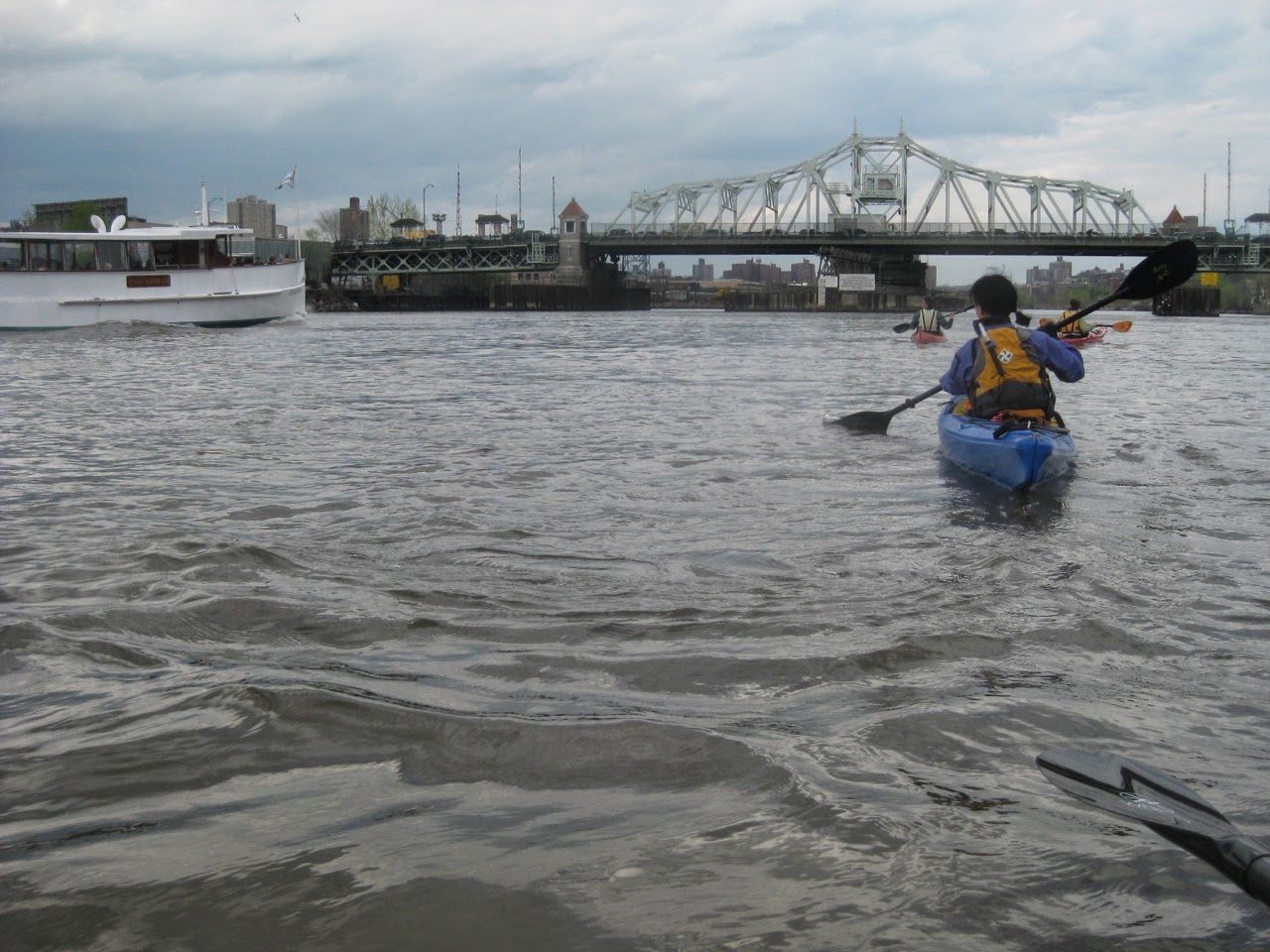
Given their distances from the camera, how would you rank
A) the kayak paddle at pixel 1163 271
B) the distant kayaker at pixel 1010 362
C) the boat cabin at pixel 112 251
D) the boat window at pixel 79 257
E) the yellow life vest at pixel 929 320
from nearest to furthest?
the distant kayaker at pixel 1010 362, the kayak paddle at pixel 1163 271, the boat cabin at pixel 112 251, the boat window at pixel 79 257, the yellow life vest at pixel 929 320

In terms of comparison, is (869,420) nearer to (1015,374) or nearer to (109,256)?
(1015,374)

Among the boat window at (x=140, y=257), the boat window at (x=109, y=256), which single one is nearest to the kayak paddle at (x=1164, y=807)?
the boat window at (x=109, y=256)

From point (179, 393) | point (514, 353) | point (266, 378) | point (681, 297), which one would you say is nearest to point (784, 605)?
point (179, 393)

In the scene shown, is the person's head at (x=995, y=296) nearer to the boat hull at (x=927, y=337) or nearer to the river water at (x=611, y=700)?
the river water at (x=611, y=700)

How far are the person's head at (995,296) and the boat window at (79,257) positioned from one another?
32732 mm

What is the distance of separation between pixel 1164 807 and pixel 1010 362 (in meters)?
6.60

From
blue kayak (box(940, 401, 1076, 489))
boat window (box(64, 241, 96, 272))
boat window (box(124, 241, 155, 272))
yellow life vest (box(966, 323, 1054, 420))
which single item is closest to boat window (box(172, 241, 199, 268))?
boat window (box(124, 241, 155, 272))

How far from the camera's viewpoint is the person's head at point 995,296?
905 cm

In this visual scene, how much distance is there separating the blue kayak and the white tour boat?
31.2 meters

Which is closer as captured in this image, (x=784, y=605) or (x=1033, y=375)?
(x=784, y=605)

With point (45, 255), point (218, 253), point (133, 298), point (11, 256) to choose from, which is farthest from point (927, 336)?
point (11, 256)

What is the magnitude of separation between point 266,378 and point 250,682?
16.0 meters

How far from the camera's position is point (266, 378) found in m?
19.0

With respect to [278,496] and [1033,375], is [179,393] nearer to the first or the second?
[278,496]
